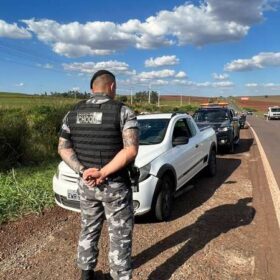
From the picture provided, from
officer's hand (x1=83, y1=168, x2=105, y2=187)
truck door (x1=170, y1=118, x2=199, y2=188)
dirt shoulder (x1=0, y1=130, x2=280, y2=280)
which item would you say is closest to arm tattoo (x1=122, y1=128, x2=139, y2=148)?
officer's hand (x1=83, y1=168, x2=105, y2=187)

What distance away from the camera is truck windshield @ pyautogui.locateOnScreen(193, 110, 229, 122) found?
1512 centimetres

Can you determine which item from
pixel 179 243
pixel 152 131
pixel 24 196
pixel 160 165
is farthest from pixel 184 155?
pixel 24 196

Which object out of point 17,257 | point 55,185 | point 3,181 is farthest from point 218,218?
point 3,181

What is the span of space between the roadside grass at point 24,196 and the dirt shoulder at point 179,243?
0.95 ft

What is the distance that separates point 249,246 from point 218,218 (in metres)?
1.19

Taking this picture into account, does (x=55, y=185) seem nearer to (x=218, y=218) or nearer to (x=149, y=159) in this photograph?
(x=149, y=159)

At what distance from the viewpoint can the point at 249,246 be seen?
16.1 ft

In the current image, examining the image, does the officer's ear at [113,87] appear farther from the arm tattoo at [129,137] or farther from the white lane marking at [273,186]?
the white lane marking at [273,186]

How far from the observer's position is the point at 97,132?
3355mm

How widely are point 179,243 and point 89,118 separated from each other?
2478 millimetres

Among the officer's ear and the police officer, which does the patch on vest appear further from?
the officer's ear

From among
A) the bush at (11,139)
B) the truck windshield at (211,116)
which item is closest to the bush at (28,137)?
the bush at (11,139)

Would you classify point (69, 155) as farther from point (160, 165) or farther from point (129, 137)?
point (160, 165)

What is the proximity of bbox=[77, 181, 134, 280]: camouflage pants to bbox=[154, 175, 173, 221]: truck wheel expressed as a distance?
207cm
